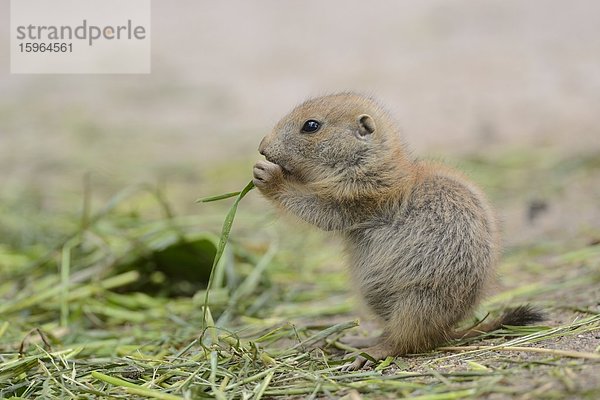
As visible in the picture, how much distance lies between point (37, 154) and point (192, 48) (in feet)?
16.9

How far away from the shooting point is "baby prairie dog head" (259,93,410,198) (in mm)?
3961

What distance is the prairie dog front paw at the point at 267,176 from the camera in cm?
401

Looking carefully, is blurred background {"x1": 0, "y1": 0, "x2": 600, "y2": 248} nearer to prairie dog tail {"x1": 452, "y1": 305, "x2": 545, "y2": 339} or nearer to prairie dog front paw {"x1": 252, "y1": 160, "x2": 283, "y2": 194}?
prairie dog tail {"x1": 452, "y1": 305, "x2": 545, "y2": 339}

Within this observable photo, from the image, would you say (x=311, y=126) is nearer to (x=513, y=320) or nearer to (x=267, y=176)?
(x=267, y=176)

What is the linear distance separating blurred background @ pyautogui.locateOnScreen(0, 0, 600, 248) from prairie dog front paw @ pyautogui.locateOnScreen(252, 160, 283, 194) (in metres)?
3.61

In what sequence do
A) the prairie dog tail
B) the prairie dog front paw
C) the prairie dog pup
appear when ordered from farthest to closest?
the prairie dog front paw
the prairie dog tail
the prairie dog pup

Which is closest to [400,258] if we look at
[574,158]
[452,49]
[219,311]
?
[219,311]

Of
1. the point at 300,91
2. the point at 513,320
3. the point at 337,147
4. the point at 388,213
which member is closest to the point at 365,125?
the point at 337,147

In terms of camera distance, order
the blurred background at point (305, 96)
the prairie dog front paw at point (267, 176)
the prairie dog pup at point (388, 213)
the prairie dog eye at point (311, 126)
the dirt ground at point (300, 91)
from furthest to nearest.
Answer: the dirt ground at point (300, 91), the blurred background at point (305, 96), the prairie dog eye at point (311, 126), the prairie dog front paw at point (267, 176), the prairie dog pup at point (388, 213)

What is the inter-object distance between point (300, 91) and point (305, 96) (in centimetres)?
291

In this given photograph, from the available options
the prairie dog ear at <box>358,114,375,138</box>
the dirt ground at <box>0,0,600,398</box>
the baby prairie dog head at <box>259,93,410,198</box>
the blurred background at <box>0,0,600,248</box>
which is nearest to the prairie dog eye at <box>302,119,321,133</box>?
the baby prairie dog head at <box>259,93,410,198</box>

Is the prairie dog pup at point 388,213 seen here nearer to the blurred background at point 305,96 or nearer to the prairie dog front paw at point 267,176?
the prairie dog front paw at point 267,176

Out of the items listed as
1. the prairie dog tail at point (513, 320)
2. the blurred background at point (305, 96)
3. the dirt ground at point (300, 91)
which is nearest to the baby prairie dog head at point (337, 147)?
the prairie dog tail at point (513, 320)

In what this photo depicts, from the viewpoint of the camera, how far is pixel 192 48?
15.5m
